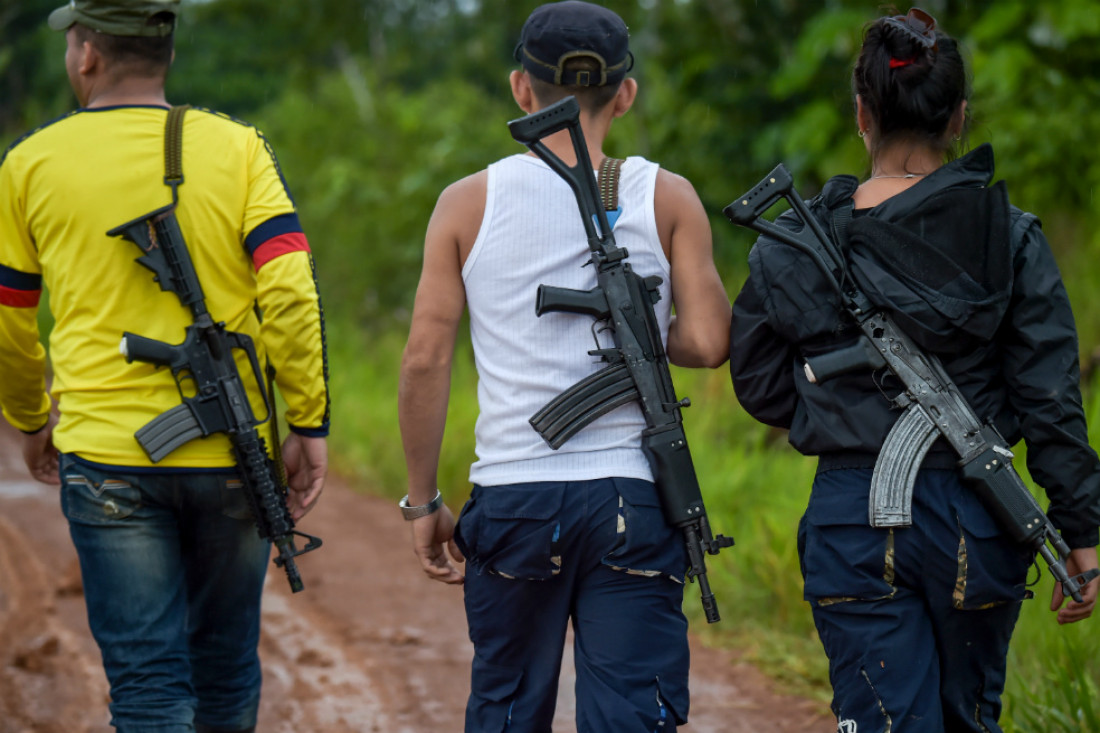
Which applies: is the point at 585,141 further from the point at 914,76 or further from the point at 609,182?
the point at 914,76

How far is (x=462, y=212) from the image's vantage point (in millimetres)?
2562

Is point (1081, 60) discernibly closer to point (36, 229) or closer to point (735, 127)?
point (735, 127)

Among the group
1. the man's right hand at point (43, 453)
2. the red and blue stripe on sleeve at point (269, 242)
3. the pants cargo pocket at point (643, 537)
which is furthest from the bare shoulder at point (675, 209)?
the man's right hand at point (43, 453)

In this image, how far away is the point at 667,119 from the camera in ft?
29.6

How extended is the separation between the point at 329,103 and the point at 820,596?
41.7ft

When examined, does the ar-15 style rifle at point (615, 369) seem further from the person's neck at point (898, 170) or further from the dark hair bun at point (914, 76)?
the dark hair bun at point (914, 76)

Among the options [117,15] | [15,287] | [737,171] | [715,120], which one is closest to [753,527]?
[15,287]

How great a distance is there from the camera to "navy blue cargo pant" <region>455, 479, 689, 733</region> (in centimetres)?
247

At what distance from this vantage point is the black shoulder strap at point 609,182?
2.55 metres

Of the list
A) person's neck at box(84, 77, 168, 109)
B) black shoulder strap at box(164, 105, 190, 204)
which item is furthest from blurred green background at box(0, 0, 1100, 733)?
person's neck at box(84, 77, 168, 109)

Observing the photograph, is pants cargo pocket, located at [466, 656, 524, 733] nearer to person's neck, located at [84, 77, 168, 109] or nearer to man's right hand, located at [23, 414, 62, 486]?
man's right hand, located at [23, 414, 62, 486]

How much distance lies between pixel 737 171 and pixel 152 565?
20.9 ft

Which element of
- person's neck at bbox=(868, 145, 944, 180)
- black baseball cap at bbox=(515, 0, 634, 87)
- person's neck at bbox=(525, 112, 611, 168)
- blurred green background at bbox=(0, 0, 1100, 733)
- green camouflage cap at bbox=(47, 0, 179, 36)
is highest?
black baseball cap at bbox=(515, 0, 634, 87)

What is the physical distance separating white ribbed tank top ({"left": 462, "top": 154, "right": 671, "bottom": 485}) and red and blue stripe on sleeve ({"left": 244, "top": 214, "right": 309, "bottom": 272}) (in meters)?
0.60
